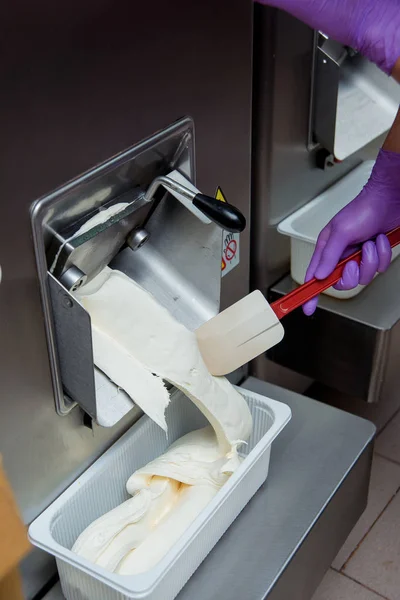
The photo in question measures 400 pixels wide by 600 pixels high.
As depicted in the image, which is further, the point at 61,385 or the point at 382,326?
the point at 382,326

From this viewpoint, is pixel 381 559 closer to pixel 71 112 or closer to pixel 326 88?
pixel 326 88

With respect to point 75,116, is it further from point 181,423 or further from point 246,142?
point 181,423

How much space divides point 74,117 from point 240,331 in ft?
1.33

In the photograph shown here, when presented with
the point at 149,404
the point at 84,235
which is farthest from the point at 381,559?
the point at 84,235

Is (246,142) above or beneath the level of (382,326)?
above

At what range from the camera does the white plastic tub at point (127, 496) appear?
2.97 ft

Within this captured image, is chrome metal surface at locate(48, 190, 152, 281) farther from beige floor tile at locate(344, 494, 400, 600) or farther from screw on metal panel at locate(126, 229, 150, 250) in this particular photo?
beige floor tile at locate(344, 494, 400, 600)

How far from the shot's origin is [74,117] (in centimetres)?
84

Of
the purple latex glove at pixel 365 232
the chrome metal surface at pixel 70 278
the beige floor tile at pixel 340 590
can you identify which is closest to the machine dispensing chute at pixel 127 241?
the chrome metal surface at pixel 70 278

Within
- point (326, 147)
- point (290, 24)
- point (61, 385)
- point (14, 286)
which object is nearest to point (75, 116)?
point (14, 286)

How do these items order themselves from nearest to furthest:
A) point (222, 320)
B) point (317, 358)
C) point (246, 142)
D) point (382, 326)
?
1. point (222, 320)
2. point (246, 142)
3. point (382, 326)
4. point (317, 358)

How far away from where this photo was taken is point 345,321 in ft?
4.53

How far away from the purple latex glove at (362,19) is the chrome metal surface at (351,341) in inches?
21.3

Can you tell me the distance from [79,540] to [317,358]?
0.68 m
